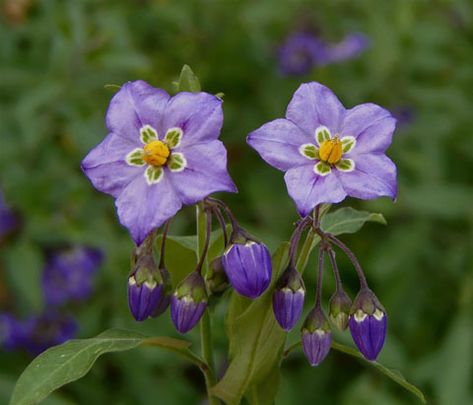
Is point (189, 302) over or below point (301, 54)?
over

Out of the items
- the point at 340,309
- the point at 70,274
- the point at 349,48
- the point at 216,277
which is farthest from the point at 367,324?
the point at 349,48

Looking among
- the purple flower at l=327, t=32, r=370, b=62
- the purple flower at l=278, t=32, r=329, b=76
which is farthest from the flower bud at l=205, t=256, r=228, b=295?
the purple flower at l=327, t=32, r=370, b=62

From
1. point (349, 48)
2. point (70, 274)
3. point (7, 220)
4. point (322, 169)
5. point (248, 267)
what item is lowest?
point (70, 274)

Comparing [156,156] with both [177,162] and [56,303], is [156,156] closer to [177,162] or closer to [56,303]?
[177,162]

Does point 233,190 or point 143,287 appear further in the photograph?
point 143,287

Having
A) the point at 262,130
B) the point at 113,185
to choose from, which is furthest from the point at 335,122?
the point at 113,185

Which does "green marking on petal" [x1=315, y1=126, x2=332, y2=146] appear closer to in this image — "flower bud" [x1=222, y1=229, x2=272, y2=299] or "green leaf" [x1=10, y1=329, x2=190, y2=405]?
"flower bud" [x1=222, y1=229, x2=272, y2=299]
